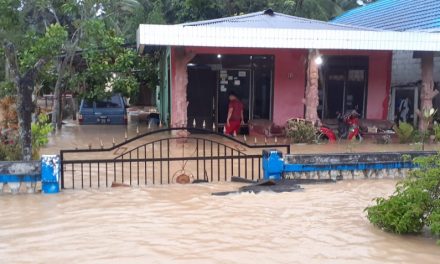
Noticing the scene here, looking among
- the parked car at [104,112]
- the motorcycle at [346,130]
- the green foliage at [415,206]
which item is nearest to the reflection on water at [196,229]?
the green foliage at [415,206]

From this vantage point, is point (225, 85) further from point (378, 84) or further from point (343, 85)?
point (378, 84)

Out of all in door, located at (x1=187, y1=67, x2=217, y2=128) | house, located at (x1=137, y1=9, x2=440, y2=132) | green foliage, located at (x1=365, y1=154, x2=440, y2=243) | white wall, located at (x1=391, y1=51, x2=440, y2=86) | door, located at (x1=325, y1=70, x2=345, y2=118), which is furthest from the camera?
white wall, located at (x1=391, y1=51, x2=440, y2=86)

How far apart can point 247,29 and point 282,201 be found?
277 inches

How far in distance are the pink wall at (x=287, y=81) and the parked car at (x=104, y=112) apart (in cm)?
563

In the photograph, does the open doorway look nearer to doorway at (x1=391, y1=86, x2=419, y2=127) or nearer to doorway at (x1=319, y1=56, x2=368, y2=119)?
doorway at (x1=319, y1=56, x2=368, y2=119)

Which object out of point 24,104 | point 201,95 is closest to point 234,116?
point 201,95

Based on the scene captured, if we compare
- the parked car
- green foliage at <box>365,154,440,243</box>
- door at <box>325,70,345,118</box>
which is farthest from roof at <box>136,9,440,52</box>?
green foliage at <box>365,154,440,243</box>

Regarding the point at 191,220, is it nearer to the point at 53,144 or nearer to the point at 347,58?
the point at 53,144

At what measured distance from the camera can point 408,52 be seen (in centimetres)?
1911

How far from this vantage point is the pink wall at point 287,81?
17391mm

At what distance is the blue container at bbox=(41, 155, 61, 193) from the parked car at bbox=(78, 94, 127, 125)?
12479mm

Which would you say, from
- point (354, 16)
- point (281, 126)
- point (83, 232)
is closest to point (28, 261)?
point (83, 232)

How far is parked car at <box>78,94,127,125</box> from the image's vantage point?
20297 mm

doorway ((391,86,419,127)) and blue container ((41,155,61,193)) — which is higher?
doorway ((391,86,419,127))
